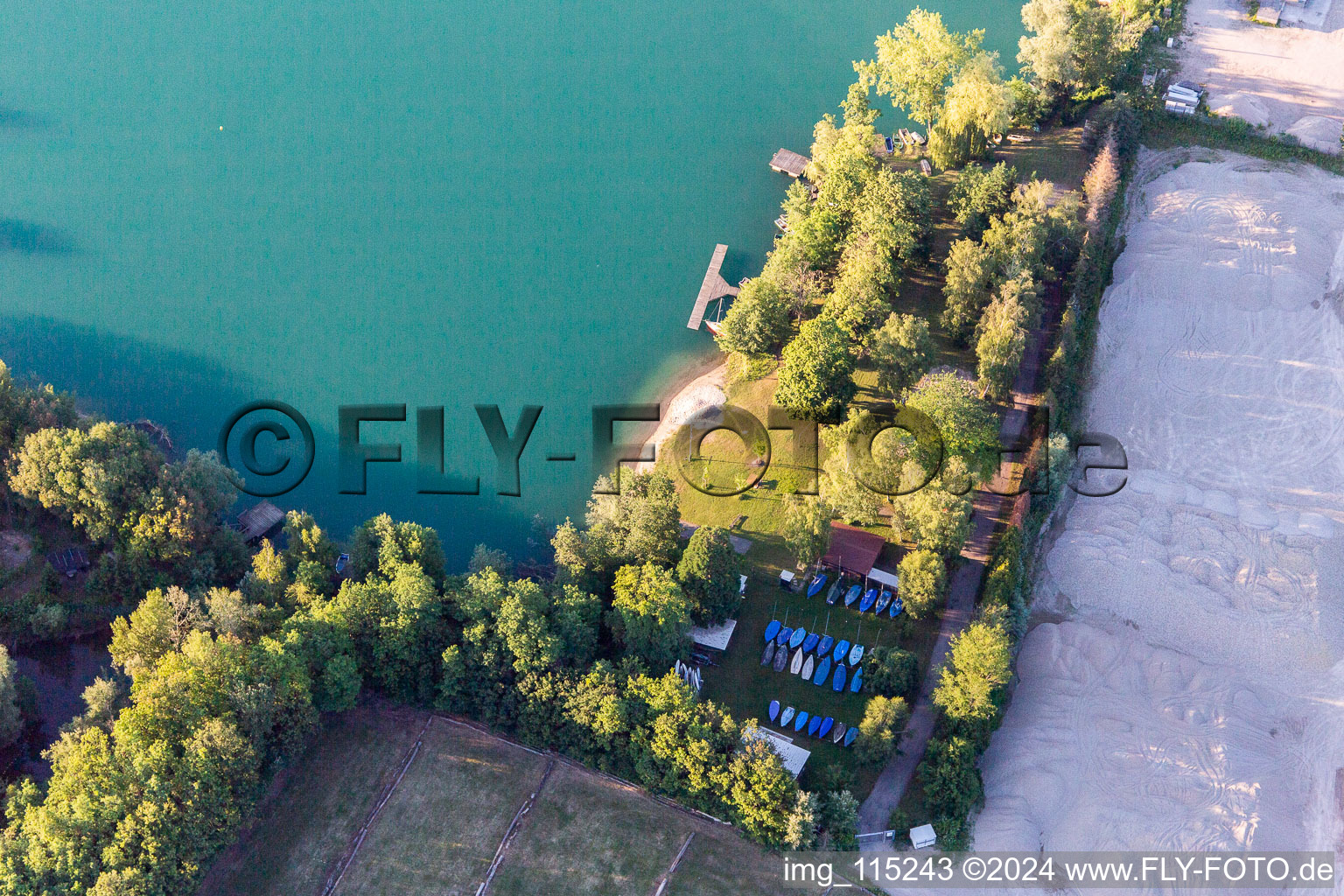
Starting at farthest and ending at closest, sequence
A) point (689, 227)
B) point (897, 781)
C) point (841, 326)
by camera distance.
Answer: point (689, 227) → point (841, 326) → point (897, 781)

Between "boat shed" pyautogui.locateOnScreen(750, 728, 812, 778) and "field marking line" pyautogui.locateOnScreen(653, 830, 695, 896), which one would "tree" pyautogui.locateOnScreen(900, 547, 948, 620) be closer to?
"boat shed" pyautogui.locateOnScreen(750, 728, 812, 778)

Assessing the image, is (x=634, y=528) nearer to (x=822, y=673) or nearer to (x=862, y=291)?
(x=822, y=673)

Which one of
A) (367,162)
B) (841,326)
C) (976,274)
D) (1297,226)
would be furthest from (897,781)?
(367,162)

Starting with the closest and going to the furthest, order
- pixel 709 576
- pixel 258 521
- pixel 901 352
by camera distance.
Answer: pixel 709 576 → pixel 258 521 → pixel 901 352

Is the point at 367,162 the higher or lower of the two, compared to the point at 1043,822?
higher

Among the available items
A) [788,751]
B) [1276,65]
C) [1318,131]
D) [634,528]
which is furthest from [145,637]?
[1276,65]

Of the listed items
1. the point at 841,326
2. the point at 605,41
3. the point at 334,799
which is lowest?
the point at 334,799

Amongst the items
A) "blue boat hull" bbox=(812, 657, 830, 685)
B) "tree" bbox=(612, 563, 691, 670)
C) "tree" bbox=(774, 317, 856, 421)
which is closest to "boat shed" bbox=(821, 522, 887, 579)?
"blue boat hull" bbox=(812, 657, 830, 685)

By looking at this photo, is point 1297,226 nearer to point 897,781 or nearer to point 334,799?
point 897,781
